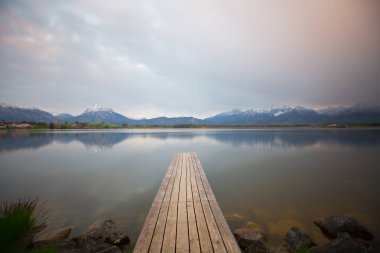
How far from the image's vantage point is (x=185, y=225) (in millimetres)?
5457

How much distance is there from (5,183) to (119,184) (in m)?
7.73

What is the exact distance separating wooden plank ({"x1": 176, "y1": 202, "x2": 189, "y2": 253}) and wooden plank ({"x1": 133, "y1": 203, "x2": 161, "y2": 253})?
0.69 meters

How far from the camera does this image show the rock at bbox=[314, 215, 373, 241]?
6.76m

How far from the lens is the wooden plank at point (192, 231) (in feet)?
14.4

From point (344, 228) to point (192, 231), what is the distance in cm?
557

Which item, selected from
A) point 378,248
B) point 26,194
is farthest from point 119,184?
point 378,248

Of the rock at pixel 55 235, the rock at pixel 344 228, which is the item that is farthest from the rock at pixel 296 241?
the rock at pixel 55 235

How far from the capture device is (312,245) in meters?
6.11

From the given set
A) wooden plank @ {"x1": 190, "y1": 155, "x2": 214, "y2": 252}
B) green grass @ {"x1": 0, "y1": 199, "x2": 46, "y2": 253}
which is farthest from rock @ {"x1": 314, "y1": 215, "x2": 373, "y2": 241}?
green grass @ {"x1": 0, "y1": 199, "x2": 46, "y2": 253}

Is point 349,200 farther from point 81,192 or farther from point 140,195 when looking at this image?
point 81,192

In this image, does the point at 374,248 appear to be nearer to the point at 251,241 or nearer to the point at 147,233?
the point at 251,241

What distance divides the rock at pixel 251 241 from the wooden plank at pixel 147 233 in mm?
2628

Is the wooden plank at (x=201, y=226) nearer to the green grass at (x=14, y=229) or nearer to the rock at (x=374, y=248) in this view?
the rock at (x=374, y=248)

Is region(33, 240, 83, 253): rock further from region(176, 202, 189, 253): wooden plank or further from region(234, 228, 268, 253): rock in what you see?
region(234, 228, 268, 253): rock
